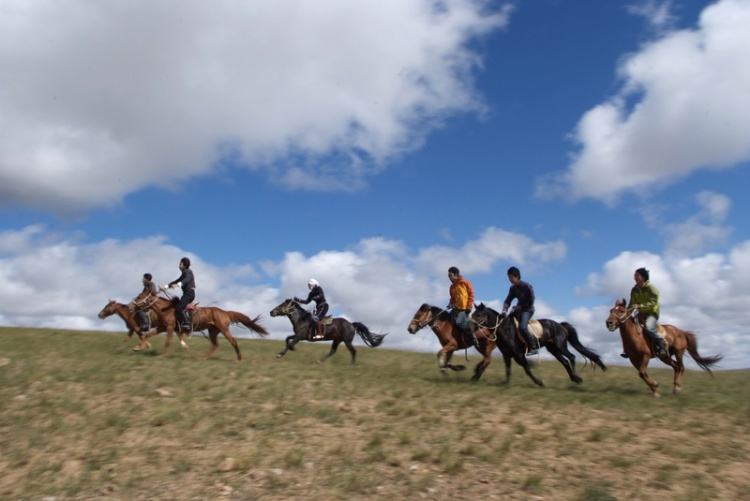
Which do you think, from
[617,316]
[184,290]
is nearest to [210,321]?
[184,290]

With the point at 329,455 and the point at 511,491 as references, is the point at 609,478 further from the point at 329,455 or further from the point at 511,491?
the point at 329,455

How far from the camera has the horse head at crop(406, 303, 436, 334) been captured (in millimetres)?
16359

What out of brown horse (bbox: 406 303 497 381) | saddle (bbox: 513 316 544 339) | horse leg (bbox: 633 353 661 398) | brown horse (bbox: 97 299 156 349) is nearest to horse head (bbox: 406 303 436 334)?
brown horse (bbox: 406 303 497 381)

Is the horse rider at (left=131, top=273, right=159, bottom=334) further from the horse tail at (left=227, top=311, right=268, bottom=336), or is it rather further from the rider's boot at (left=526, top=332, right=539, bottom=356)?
the rider's boot at (left=526, top=332, right=539, bottom=356)

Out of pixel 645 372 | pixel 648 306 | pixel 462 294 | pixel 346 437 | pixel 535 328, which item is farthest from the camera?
pixel 462 294

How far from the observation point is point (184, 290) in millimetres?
18234

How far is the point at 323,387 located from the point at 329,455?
446 centimetres

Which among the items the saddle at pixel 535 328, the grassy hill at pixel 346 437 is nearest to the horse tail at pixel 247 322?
the grassy hill at pixel 346 437

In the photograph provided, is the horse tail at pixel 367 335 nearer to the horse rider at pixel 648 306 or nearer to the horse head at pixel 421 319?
the horse head at pixel 421 319

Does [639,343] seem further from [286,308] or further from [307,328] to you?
[286,308]

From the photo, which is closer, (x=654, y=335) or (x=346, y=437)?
(x=346, y=437)

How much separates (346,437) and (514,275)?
7407 mm

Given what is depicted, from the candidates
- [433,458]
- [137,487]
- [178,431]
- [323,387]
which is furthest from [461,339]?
[137,487]

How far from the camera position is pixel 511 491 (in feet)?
25.1
